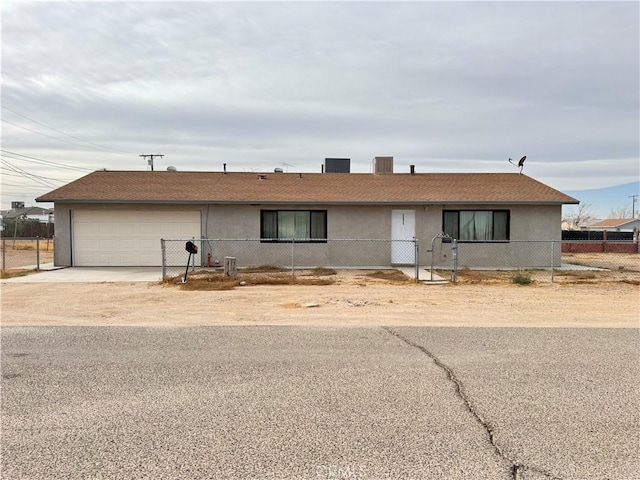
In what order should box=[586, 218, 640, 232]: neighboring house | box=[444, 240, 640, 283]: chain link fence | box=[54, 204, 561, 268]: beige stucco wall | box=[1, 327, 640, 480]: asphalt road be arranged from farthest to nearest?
box=[586, 218, 640, 232]: neighboring house, box=[54, 204, 561, 268]: beige stucco wall, box=[444, 240, 640, 283]: chain link fence, box=[1, 327, 640, 480]: asphalt road

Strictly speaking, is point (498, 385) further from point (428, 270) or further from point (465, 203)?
point (465, 203)

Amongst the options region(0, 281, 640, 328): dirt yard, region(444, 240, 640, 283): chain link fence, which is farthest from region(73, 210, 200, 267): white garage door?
region(444, 240, 640, 283): chain link fence

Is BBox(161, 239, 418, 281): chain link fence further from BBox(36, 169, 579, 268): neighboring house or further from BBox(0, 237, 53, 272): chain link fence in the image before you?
BBox(0, 237, 53, 272): chain link fence

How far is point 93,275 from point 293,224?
24.0ft

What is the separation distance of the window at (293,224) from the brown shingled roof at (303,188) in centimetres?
66

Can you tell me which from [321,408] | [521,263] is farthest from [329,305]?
[521,263]

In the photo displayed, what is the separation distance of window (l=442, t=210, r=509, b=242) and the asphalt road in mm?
11733

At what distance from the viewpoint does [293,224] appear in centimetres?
1872

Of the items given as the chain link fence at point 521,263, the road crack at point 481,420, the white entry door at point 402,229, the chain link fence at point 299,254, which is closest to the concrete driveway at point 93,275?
the chain link fence at point 299,254

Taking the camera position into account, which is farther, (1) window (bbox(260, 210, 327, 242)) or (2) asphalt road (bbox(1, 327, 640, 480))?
(1) window (bbox(260, 210, 327, 242))

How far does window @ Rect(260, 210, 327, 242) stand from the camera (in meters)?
18.7

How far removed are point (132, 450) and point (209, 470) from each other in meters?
0.71

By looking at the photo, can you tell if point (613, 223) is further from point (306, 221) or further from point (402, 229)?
A: point (306, 221)

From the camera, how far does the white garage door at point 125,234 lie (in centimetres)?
1831
